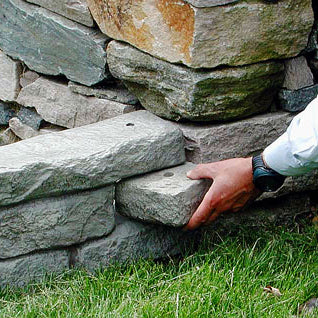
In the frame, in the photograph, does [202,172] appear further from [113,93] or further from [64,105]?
[64,105]

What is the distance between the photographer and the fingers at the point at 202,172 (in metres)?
3.07

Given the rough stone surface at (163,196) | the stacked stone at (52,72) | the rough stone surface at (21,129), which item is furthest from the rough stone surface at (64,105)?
the rough stone surface at (163,196)

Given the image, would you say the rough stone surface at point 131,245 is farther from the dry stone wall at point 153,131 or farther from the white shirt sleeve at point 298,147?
the white shirt sleeve at point 298,147

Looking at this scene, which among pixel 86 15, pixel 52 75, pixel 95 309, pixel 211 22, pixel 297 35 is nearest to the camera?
pixel 95 309

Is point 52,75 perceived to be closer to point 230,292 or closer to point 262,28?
point 262,28

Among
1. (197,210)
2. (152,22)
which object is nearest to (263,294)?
(197,210)

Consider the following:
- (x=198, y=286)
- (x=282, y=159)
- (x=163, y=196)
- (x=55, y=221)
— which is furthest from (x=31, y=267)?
(x=282, y=159)

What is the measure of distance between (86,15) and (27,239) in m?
1.13

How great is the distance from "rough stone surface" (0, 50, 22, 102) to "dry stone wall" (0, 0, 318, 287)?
668 millimetres

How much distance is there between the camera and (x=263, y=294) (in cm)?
283

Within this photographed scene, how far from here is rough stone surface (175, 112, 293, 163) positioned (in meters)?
3.23

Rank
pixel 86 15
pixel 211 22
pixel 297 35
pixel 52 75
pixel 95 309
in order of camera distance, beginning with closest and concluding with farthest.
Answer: pixel 95 309, pixel 211 22, pixel 297 35, pixel 86 15, pixel 52 75

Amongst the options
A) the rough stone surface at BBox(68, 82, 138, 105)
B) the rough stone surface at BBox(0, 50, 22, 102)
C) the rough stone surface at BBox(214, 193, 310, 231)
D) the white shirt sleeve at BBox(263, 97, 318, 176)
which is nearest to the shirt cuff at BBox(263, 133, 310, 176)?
the white shirt sleeve at BBox(263, 97, 318, 176)

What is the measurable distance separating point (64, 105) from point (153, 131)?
0.81 metres
